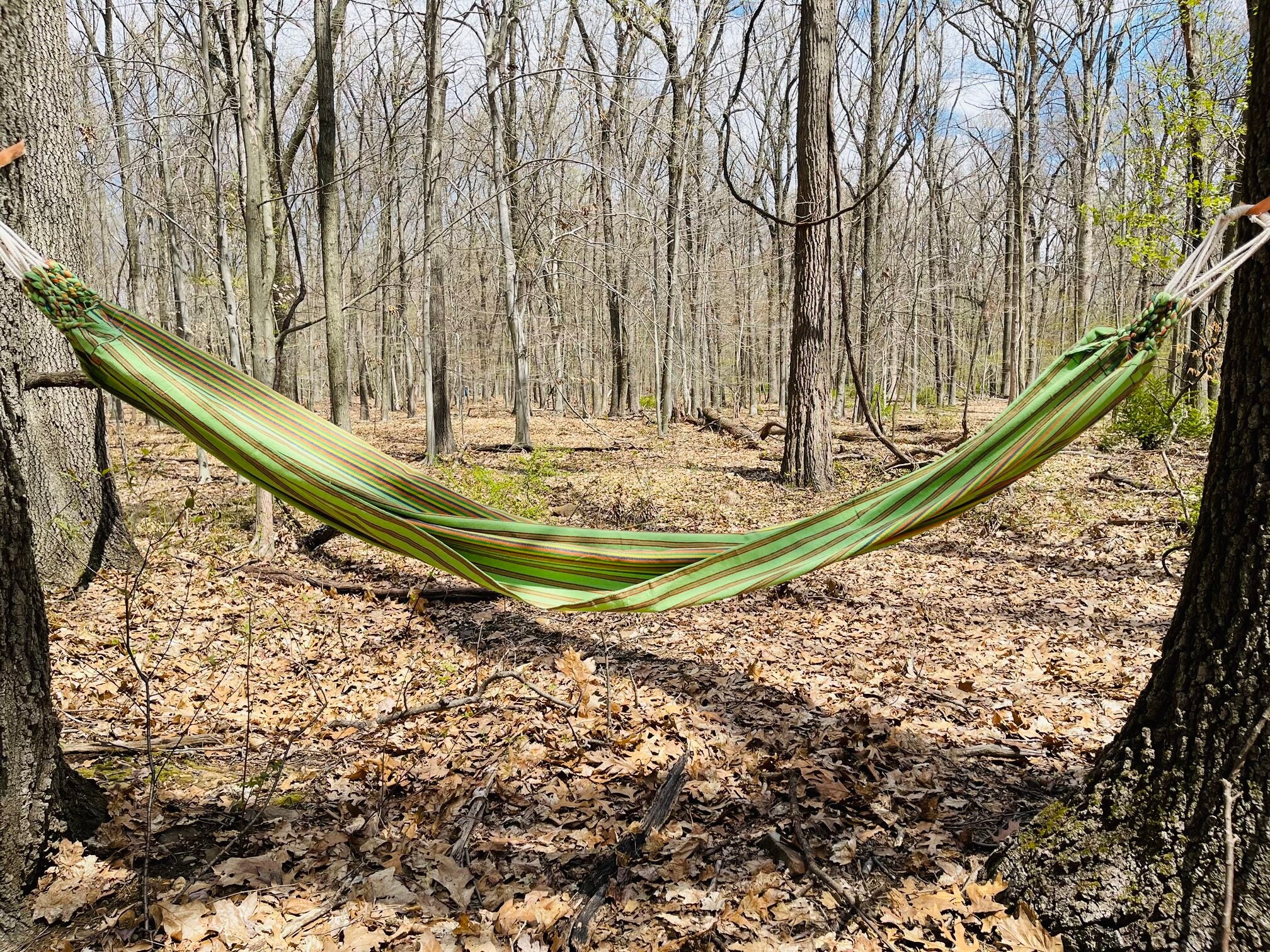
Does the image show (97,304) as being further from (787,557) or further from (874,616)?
(874,616)

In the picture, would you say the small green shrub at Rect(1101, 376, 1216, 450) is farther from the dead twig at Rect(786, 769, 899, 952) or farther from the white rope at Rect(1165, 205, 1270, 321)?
the dead twig at Rect(786, 769, 899, 952)

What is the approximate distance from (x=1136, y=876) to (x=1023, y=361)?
22.8 metres

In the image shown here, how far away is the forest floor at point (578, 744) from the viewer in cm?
186

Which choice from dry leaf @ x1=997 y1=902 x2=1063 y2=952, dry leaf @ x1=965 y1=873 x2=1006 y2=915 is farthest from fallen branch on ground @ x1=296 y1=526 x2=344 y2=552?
dry leaf @ x1=997 y1=902 x2=1063 y2=952

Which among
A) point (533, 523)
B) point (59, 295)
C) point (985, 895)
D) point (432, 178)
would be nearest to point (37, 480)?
point (59, 295)

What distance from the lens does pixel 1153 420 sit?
7.90 metres

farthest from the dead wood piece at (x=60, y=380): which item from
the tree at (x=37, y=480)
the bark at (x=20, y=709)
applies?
the bark at (x=20, y=709)

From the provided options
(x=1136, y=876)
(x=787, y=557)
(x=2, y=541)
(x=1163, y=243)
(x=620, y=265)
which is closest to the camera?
(x=1136, y=876)

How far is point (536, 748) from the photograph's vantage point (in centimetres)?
274

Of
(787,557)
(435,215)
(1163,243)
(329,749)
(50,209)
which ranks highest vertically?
(435,215)

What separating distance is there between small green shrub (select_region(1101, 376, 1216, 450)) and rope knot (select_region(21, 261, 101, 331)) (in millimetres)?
8587

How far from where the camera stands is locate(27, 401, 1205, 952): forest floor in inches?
73.4

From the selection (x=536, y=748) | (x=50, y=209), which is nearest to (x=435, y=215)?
(x=50, y=209)

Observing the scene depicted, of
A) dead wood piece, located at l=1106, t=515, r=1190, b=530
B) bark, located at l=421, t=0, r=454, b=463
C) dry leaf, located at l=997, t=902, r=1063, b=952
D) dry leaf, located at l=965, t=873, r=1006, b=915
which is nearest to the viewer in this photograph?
dry leaf, located at l=997, t=902, r=1063, b=952
